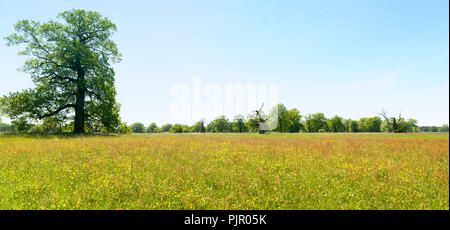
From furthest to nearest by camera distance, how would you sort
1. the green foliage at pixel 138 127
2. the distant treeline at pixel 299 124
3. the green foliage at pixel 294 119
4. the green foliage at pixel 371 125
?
the green foliage at pixel 138 127, the green foliage at pixel 371 125, the green foliage at pixel 294 119, the distant treeline at pixel 299 124

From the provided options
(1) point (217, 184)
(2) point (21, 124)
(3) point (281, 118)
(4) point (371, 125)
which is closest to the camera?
(1) point (217, 184)

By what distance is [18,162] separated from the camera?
7.74 meters

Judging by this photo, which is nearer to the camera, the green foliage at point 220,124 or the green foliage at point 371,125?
the green foliage at point 371,125

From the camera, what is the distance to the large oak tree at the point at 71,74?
19.8 m

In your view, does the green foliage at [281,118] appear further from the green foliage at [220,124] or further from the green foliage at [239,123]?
the green foliage at [220,124]

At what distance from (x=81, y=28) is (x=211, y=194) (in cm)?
2677

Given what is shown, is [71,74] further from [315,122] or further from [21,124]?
[315,122]

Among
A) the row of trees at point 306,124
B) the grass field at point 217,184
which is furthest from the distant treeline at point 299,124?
the grass field at point 217,184

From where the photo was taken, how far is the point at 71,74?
71.6 ft

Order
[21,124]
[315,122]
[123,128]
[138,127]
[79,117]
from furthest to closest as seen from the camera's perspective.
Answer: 1. [138,127]
2. [315,122]
3. [123,128]
4. [79,117]
5. [21,124]

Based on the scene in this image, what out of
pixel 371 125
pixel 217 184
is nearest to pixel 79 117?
pixel 217 184

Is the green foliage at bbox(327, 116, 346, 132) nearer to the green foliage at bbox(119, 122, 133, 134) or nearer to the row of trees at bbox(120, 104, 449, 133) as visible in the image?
the row of trees at bbox(120, 104, 449, 133)
